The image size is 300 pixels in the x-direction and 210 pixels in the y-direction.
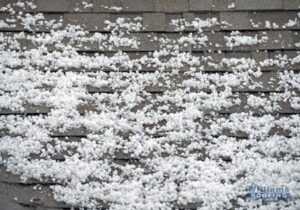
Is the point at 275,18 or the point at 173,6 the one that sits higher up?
the point at 173,6

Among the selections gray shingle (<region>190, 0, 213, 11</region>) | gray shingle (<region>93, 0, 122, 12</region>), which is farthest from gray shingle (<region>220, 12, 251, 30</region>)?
gray shingle (<region>93, 0, 122, 12</region>)

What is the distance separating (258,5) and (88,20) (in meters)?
1.22

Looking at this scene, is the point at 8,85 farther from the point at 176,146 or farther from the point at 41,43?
the point at 176,146

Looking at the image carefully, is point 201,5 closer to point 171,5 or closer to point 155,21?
point 171,5

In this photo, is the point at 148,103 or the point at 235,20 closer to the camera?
the point at 148,103

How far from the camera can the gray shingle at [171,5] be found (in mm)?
4582

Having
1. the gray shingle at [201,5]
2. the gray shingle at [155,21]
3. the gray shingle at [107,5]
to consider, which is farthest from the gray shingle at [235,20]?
the gray shingle at [107,5]

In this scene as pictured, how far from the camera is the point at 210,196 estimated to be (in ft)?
13.7

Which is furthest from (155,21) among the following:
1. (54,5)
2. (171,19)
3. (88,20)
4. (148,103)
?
(54,5)

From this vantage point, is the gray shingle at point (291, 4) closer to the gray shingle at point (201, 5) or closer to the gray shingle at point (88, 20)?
the gray shingle at point (201, 5)

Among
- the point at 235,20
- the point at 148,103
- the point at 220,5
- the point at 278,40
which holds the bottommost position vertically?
the point at 148,103

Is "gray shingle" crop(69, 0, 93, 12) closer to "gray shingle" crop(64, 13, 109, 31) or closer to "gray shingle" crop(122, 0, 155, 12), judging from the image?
"gray shingle" crop(64, 13, 109, 31)

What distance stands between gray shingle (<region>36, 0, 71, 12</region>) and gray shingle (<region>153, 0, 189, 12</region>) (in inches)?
25.1

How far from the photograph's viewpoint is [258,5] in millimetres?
4582
